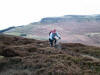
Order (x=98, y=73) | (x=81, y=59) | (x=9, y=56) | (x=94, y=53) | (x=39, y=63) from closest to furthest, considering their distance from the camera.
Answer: (x=98, y=73)
(x=39, y=63)
(x=81, y=59)
(x=9, y=56)
(x=94, y=53)

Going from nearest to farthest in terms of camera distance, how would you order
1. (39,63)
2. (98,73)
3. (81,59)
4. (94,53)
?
(98,73)
(39,63)
(81,59)
(94,53)

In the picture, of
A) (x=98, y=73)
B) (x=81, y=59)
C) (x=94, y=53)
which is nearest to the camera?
(x=98, y=73)

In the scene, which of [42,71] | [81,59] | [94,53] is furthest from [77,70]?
[94,53]

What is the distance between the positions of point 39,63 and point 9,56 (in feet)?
11.0

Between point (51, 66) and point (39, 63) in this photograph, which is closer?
point (51, 66)

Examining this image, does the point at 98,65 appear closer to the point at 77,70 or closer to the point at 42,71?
the point at 77,70

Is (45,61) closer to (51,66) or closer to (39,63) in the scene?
(39,63)

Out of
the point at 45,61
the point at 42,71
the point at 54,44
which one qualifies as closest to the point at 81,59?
the point at 45,61

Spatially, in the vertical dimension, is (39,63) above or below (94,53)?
above

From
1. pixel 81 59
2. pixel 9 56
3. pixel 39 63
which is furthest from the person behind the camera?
pixel 9 56

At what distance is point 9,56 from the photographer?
1519 cm

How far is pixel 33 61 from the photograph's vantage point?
43.1 feet

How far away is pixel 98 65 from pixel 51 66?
10.3 feet

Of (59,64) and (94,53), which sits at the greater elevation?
(59,64)
